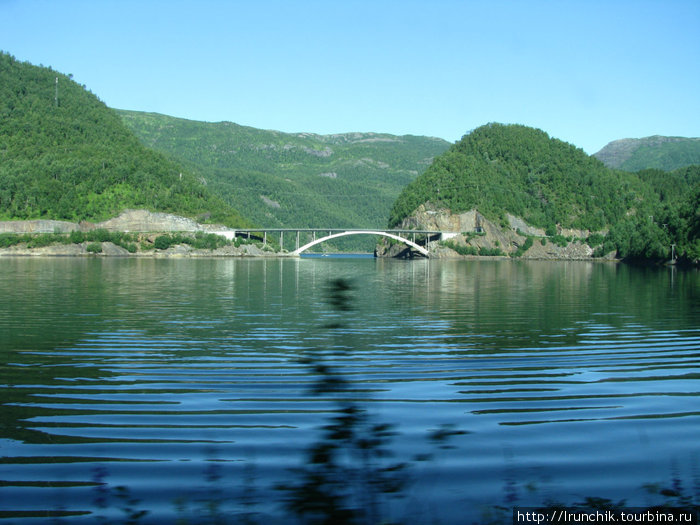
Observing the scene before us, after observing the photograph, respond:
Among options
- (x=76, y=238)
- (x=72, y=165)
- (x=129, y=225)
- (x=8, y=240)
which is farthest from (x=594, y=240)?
(x=8, y=240)

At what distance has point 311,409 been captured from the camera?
42.0ft

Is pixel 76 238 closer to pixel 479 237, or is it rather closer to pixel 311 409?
pixel 479 237

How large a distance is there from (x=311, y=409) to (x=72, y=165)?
531 ft

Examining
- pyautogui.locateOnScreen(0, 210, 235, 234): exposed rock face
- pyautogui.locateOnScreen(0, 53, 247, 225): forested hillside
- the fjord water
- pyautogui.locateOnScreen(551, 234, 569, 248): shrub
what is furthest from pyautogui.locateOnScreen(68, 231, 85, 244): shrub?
the fjord water

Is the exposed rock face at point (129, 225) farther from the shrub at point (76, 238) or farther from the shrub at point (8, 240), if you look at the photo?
the shrub at point (76, 238)

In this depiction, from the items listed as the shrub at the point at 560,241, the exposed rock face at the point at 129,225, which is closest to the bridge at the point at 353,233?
the exposed rock face at the point at 129,225

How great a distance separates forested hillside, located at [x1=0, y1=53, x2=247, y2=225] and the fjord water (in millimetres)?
133419

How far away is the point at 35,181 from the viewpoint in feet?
506

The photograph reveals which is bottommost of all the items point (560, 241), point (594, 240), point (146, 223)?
point (560, 241)

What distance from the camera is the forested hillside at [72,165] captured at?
151750 mm

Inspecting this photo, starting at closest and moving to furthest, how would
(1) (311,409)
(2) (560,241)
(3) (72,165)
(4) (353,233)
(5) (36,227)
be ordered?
1. (1) (311,409)
2. (5) (36,227)
3. (3) (72,165)
4. (4) (353,233)
5. (2) (560,241)

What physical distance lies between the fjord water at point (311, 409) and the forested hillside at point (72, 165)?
133 m

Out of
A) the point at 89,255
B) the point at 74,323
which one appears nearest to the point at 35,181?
the point at 89,255

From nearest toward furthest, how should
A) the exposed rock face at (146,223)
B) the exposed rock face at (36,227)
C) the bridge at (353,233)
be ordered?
the exposed rock face at (36,227) < the exposed rock face at (146,223) < the bridge at (353,233)
